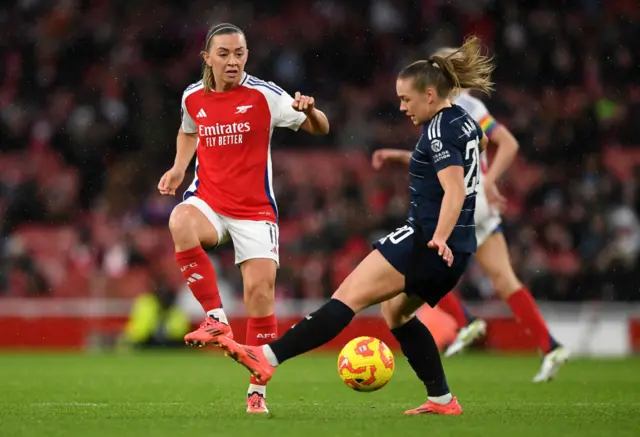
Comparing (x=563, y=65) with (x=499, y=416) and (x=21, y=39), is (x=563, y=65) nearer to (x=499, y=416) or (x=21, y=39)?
(x=21, y=39)

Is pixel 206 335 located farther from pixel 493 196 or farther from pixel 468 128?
pixel 493 196

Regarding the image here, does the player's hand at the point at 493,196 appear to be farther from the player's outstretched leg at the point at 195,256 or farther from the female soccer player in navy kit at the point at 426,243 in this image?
the player's outstretched leg at the point at 195,256

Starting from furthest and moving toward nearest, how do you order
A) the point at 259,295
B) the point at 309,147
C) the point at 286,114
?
1. the point at 309,147
2. the point at 286,114
3. the point at 259,295

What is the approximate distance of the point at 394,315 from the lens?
6.31 metres

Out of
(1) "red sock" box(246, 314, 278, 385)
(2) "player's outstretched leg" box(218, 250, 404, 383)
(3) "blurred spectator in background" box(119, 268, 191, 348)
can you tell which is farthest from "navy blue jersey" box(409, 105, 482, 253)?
(3) "blurred spectator in background" box(119, 268, 191, 348)

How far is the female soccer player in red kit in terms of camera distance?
6.64 meters

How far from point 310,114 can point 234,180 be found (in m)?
0.65

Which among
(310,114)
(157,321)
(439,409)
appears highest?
(310,114)

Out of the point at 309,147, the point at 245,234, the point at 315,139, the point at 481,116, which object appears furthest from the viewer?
the point at 315,139

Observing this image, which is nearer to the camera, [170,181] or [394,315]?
[394,315]

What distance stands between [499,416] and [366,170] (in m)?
12.0

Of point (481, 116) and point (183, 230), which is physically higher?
point (481, 116)

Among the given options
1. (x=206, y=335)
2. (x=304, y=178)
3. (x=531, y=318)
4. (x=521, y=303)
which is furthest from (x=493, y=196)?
(x=304, y=178)

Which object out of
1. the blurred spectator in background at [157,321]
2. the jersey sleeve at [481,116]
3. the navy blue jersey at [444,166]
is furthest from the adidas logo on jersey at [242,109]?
the blurred spectator in background at [157,321]
